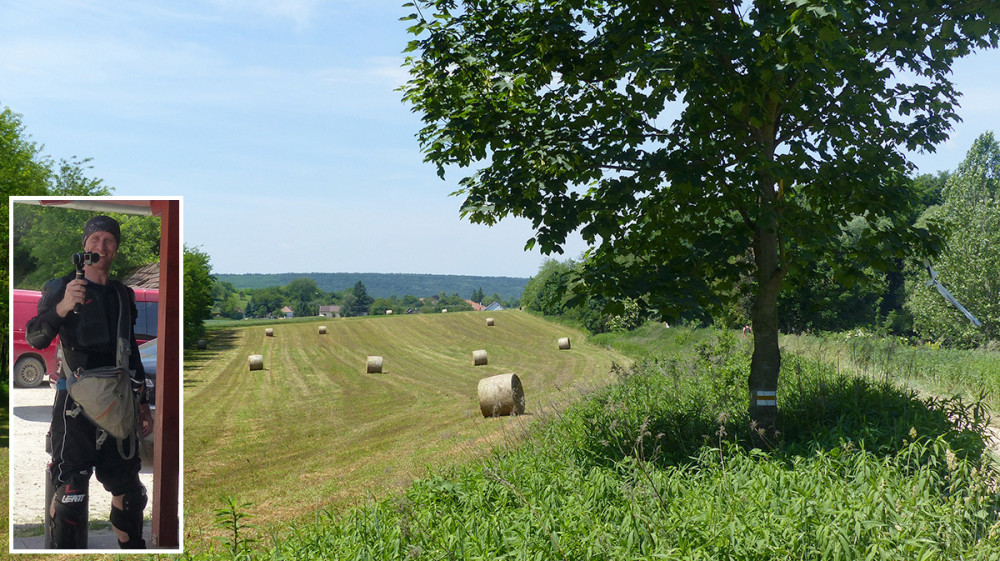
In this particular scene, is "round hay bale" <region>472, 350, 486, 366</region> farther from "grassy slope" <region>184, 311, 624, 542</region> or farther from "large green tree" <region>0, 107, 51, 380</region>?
"large green tree" <region>0, 107, 51, 380</region>

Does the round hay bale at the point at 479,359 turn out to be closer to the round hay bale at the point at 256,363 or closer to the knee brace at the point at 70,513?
the round hay bale at the point at 256,363

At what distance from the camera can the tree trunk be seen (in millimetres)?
8305

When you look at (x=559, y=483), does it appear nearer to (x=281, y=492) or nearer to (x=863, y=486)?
(x=863, y=486)

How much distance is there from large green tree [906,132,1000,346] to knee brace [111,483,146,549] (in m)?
33.5

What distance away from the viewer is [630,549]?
484 cm

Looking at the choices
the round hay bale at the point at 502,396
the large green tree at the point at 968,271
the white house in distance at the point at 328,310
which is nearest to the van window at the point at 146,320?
the round hay bale at the point at 502,396

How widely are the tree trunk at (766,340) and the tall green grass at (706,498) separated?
1.02 ft

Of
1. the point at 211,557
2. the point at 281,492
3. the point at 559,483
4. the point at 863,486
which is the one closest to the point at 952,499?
the point at 863,486

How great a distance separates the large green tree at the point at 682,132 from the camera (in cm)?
754

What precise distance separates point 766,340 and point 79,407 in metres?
7.18

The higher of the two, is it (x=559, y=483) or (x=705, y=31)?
(x=705, y=31)

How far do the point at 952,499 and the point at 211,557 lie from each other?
576cm

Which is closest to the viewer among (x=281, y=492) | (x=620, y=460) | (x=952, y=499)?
(x=952, y=499)

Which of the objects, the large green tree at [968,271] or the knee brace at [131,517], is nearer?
the knee brace at [131,517]
